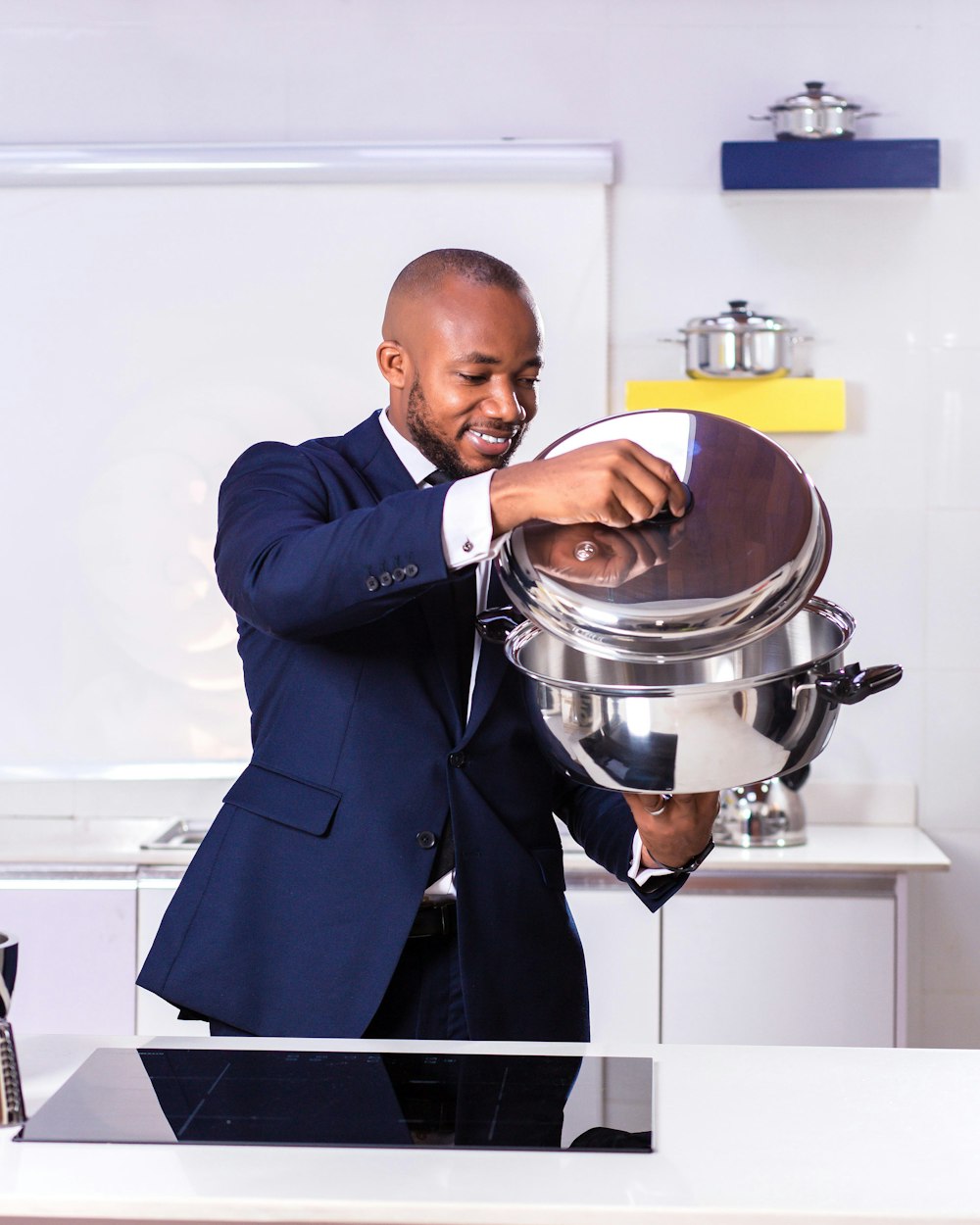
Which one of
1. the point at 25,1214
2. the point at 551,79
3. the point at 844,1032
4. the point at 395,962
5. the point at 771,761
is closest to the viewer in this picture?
the point at 25,1214

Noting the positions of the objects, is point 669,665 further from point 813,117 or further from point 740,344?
point 813,117

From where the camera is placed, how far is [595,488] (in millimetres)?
1111

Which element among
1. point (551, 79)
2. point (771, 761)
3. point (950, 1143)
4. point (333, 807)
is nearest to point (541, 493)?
point (771, 761)

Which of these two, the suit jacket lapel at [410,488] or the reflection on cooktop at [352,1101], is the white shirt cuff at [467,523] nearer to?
the suit jacket lapel at [410,488]

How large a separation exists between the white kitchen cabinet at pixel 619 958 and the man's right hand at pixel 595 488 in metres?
1.46

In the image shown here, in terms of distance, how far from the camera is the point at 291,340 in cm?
288

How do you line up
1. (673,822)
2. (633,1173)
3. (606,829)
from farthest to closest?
1. (606,829)
2. (673,822)
3. (633,1173)

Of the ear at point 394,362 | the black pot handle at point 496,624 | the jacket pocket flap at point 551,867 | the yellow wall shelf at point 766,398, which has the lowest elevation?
the jacket pocket flap at point 551,867

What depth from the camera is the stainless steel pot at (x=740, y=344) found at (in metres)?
2.74

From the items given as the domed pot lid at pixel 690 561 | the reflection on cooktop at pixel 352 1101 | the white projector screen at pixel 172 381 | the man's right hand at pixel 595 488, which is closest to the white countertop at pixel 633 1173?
the reflection on cooktop at pixel 352 1101

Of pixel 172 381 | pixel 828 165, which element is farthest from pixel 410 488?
pixel 828 165

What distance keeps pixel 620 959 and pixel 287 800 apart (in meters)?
1.25

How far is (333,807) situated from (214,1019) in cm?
23

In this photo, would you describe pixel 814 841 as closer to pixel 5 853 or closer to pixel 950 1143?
pixel 5 853
